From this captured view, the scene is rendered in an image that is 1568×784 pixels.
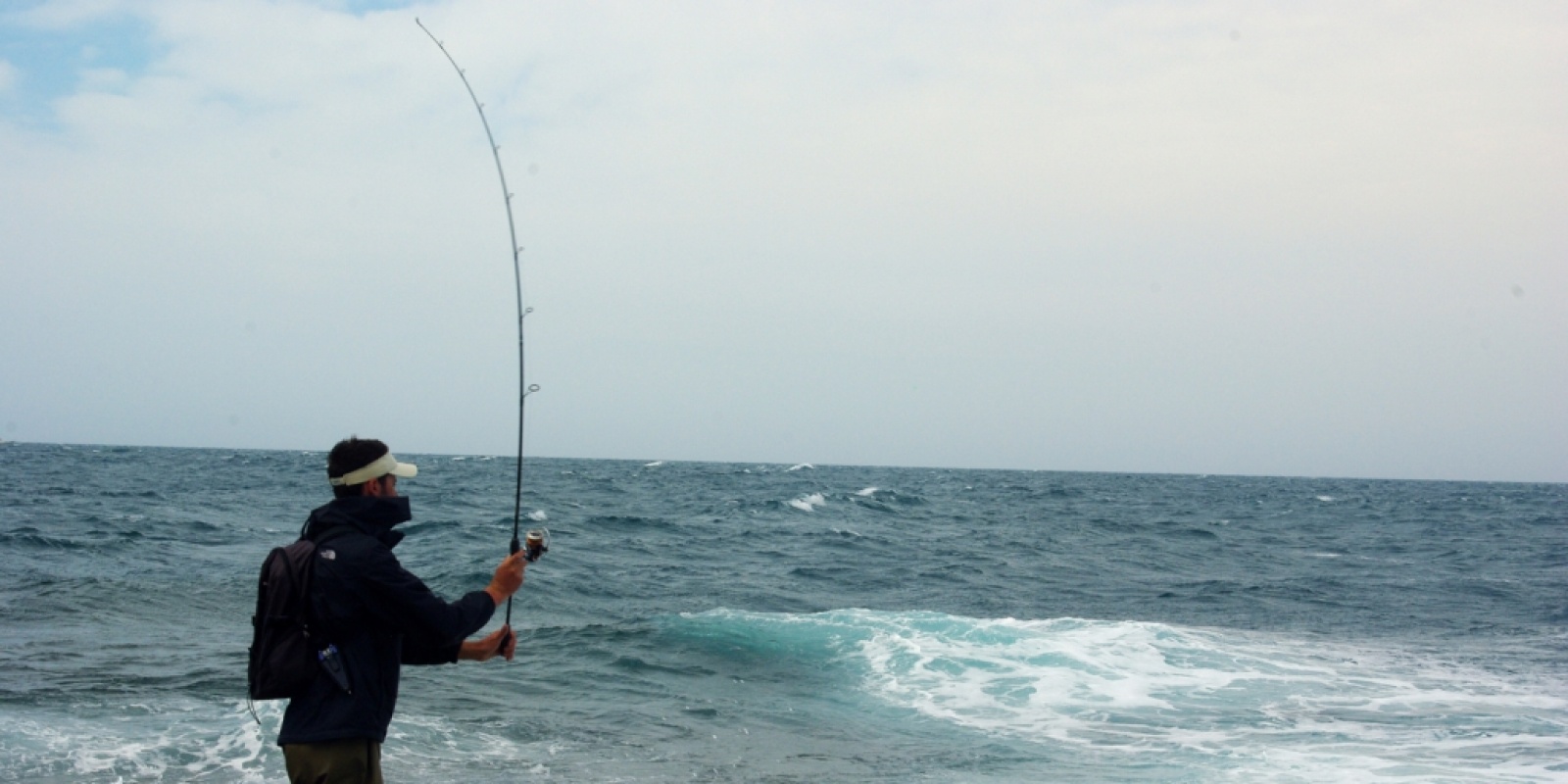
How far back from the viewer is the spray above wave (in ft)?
25.3

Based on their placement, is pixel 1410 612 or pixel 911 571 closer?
pixel 1410 612

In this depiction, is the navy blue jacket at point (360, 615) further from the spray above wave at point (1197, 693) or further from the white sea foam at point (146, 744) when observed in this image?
the spray above wave at point (1197, 693)

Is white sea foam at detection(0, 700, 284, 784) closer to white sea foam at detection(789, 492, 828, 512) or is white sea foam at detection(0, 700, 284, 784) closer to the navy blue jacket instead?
the navy blue jacket

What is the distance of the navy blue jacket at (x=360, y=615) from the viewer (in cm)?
299

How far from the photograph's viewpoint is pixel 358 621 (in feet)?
9.98

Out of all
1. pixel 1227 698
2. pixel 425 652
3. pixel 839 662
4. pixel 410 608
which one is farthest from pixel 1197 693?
pixel 410 608

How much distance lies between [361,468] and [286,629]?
0.42 meters

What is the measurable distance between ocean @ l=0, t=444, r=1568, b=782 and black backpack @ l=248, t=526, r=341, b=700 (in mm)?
4135

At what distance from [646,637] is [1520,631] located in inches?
373

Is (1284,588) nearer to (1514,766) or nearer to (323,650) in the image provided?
(1514,766)

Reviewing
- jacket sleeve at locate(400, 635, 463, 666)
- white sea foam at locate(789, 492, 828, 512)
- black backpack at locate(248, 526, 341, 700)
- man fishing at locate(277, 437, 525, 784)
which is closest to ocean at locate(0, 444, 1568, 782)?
jacket sleeve at locate(400, 635, 463, 666)

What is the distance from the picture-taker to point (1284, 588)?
17.0 m

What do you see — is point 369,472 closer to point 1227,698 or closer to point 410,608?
point 410,608

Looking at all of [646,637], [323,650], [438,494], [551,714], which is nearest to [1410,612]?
[646,637]
